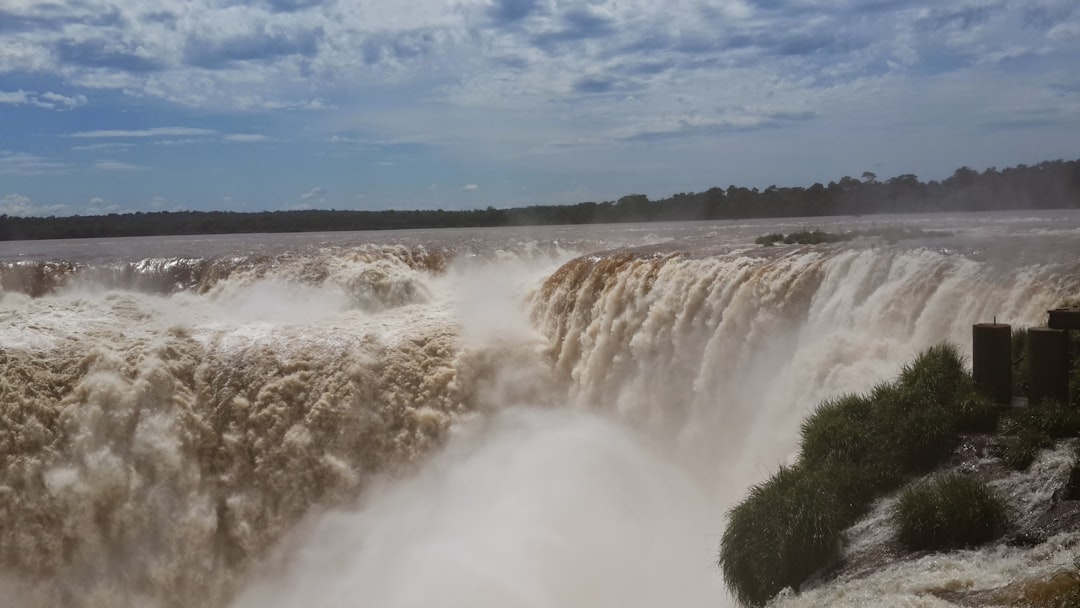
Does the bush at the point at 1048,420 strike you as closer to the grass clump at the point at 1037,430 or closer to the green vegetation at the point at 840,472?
the grass clump at the point at 1037,430

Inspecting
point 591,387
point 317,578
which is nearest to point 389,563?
point 317,578

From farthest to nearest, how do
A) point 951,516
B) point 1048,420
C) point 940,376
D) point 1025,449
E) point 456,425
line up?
point 456,425
point 940,376
point 1048,420
point 1025,449
point 951,516

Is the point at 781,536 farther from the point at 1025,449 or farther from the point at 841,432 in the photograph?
the point at 1025,449

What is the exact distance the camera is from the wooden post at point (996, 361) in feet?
26.1

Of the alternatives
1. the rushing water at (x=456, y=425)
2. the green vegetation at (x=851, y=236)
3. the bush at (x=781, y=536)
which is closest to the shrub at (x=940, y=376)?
the rushing water at (x=456, y=425)

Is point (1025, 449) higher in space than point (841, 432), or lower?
higher

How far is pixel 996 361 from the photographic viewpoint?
8000mm

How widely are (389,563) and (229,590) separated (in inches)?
94.3

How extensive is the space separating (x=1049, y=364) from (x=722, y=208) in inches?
1518

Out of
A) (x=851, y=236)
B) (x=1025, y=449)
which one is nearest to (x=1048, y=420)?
(x=1025, y=449)

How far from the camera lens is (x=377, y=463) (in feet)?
46.9

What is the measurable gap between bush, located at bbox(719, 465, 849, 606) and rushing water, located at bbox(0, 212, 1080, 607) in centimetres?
209

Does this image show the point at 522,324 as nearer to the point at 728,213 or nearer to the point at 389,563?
the point at 389,563

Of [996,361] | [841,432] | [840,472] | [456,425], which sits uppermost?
[996,361]
